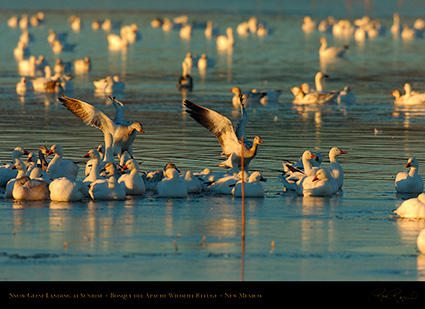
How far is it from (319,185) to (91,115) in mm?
4999

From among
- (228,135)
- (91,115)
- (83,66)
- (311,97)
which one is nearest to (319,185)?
(228,135)

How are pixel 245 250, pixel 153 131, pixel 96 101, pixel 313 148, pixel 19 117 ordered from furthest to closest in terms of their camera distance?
pixel 96 101 < pixel 19 117 < pixel 153 131 < pixel 313 148 < pixel 245 250

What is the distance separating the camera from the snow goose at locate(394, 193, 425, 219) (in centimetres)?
1464

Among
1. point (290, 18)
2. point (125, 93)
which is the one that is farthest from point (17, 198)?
point (290, 18)

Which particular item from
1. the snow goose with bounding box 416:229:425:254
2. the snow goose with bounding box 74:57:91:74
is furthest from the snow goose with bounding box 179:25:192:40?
the snow goose with bounding box 416:229:425:254

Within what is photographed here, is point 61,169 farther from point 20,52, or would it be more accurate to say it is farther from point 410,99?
point 20,52

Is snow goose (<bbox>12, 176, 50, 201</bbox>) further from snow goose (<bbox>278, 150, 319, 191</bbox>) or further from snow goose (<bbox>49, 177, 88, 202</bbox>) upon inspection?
snow goose (<bbox>278, 150, 319, 191</bbox>)

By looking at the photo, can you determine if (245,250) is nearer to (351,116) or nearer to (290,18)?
(351,116)

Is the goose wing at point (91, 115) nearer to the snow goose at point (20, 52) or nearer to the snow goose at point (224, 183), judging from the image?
the snow goose at point (224, 183)

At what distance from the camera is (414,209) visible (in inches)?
578

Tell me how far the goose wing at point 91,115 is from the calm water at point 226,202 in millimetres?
971
